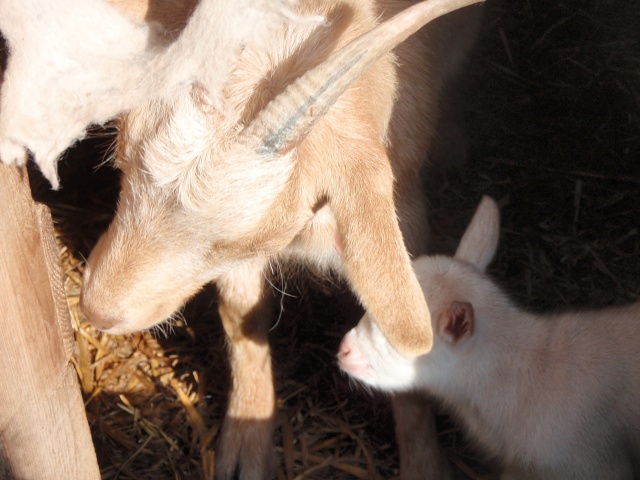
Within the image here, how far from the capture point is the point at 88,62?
2.79 metres

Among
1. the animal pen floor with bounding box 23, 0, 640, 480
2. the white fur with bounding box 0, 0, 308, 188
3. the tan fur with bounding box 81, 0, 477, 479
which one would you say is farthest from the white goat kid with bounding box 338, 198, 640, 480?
the white fur with bounding box 0, 0, 308, 188

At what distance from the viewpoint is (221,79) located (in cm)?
267

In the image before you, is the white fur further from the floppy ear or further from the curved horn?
the floppy ear

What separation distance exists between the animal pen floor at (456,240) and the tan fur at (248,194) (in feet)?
4.34

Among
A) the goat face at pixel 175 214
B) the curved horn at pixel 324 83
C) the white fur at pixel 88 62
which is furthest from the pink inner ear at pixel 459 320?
the white fur at pixel 88 62

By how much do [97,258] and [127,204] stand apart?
280 mm

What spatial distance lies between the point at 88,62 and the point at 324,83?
867 millimetres

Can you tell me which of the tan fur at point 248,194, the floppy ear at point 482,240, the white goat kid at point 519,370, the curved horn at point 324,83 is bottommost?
the white goat kid at point 519,370

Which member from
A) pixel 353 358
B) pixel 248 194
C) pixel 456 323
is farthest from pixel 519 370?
pixel 248 194

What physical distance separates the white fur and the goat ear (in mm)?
1234

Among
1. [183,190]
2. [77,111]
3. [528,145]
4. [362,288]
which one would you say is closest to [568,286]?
[528,145]

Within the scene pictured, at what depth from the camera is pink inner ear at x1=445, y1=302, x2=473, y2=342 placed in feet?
10.5

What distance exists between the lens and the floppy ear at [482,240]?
11.8 feet

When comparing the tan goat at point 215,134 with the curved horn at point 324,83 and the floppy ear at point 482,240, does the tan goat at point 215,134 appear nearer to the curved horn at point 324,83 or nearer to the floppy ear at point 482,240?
the curved horn at point 324,83
